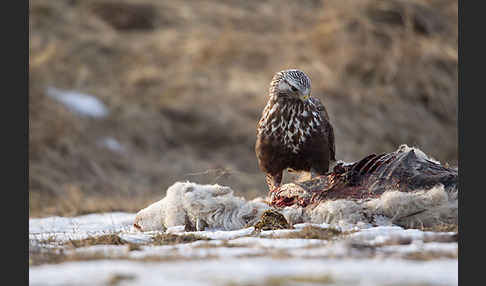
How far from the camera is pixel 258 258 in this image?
282 centimetres

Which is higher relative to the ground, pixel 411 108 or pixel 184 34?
pixel 184 34

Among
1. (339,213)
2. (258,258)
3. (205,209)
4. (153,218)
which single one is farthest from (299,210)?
(258,258)

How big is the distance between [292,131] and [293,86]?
0.34m

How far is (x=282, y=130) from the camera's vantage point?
16.5 feet

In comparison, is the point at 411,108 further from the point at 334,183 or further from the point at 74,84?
the point at 334,183

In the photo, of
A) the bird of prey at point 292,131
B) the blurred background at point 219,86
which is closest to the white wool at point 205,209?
the bird of prey at point 292,131

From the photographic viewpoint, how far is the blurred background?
12.0 metres

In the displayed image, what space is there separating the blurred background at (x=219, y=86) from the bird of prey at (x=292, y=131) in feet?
20.6

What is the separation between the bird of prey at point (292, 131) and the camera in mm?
4977

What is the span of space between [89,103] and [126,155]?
1589 millimetres

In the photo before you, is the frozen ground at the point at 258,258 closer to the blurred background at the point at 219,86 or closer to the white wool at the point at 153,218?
the white wool at the point at 153,218

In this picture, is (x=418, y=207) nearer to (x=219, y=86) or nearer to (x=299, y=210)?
(x=299, y=210)

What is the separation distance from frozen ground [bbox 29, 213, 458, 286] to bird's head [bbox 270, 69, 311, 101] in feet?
4.59

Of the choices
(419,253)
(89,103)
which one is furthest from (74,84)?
(419,253)
